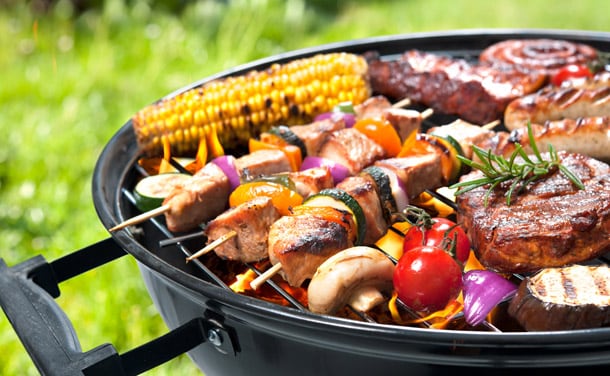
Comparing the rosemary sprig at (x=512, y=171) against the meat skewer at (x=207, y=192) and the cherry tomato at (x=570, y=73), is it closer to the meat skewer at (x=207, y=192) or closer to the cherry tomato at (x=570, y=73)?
the meat skewer at (x=207, y=192)

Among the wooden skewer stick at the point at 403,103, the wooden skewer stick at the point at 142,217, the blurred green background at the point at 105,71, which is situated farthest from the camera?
the blurred green background at the point at 105,71

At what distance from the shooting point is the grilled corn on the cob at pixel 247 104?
10.9ft

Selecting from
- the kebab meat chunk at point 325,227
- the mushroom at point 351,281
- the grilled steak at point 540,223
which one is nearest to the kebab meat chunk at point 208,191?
the kebab meat chunk at point 325,227

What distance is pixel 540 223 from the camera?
7.89ft

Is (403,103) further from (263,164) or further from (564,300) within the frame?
(564,300)

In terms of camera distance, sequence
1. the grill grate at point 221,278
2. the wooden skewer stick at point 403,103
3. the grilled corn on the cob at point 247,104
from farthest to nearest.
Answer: the wooden skewer stick at point 403,103, the grilled corn on the cob at point 247,104, the grill grate at point 221,278

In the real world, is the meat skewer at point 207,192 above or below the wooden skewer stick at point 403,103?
above

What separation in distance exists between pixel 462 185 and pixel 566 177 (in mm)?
371

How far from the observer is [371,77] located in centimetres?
387

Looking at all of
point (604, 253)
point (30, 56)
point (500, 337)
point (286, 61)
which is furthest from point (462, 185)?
point (30, 56)

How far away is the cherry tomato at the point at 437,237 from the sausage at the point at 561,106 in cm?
100

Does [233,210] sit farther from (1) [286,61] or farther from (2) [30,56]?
(2) [30,56]

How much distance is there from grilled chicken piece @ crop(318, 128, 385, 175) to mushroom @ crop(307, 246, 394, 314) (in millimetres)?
753

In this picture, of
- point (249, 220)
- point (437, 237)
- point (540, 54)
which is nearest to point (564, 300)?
point (437, 237)
